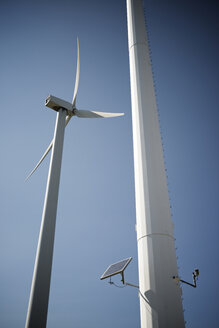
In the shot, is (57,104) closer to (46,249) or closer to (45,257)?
(46,249)

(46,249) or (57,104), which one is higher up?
(57,104)

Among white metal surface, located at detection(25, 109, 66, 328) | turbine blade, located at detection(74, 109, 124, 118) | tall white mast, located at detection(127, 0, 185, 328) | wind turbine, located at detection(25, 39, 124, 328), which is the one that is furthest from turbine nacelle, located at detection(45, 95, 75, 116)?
tall white mast, located at detection(127, 0, 185, 328)

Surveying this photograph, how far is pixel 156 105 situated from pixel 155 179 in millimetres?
4452

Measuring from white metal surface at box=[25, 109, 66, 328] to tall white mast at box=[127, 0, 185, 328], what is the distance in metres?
3.15

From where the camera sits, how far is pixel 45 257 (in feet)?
27.6

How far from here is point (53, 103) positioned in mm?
13641

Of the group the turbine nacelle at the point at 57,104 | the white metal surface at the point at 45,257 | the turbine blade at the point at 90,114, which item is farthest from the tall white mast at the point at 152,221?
the turbine nacelle at the point at 57,104

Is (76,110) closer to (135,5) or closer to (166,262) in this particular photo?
(135,5)

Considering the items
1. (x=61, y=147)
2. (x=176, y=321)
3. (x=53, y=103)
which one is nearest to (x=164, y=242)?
(x=176, y=321)

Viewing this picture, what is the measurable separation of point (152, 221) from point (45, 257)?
398cm

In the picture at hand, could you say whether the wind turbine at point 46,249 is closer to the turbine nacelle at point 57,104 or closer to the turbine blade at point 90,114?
the turbine nacelle at point 57,104

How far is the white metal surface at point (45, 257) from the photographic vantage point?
24.2 ft

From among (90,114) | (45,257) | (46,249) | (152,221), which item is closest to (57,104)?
(90,114)

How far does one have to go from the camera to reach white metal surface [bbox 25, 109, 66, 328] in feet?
24.2
